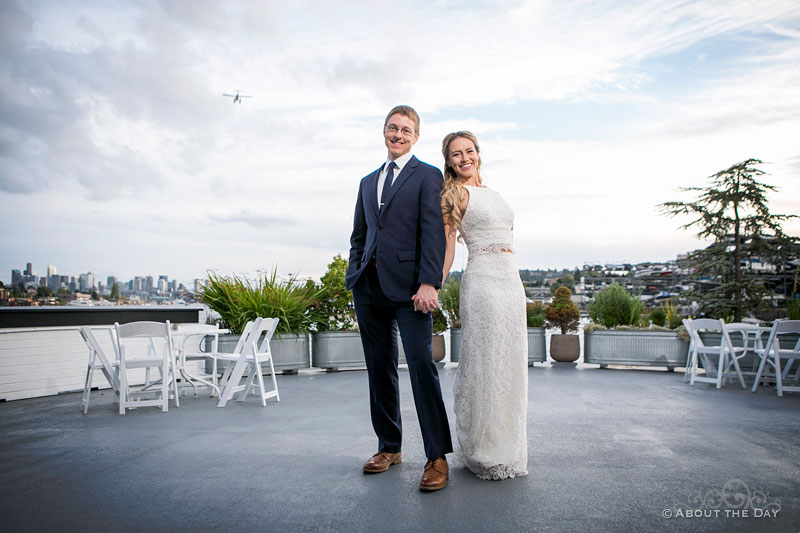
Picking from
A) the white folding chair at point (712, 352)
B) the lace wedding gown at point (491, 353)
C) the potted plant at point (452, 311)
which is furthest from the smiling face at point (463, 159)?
the potted plant at point (452, 311)

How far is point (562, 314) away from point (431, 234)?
6367 mm

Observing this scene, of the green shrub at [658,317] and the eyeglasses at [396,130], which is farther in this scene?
the green shrub at [658,317]

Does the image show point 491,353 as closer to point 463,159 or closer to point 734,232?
point 463,159

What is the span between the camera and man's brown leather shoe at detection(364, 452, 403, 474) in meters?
2.70

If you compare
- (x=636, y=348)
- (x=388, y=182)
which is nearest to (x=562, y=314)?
(x=636, y=348)

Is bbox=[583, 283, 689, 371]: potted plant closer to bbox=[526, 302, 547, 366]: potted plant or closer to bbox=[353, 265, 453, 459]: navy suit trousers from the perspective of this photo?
bbox=[526, 302, 547, 366]: potted plant

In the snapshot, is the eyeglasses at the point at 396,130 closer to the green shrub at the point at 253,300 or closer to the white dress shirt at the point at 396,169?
the white dress shirt at the point at 396,169

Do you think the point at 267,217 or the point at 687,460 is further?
the point at 267,217

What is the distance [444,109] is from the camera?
9.18m

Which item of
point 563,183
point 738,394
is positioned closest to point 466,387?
point 738,394

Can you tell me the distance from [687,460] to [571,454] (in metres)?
0.62

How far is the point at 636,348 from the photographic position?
7.88 meters

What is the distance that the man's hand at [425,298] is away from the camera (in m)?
2.40

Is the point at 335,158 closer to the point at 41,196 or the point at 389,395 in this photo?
the point at 41,196
